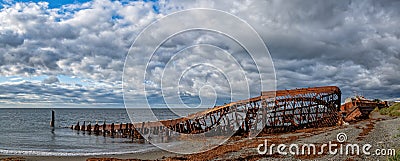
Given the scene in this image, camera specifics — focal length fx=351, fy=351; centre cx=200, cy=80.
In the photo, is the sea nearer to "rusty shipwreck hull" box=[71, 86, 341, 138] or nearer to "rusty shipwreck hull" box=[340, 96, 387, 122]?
"rusty shipwreck hull" box=[71, 86, 341, 138]

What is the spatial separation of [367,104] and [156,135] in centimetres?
2903

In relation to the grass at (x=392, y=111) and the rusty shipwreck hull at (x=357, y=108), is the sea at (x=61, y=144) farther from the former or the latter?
the grass at (x=392, y=111)

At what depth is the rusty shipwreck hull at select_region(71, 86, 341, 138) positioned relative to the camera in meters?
35.8

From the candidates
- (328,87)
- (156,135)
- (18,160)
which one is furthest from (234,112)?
(18,160)

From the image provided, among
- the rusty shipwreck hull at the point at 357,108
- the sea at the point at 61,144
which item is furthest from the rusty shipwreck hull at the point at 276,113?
the sea at the point at 61,144

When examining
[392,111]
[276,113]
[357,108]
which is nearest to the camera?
[276,113]

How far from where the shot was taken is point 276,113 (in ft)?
120

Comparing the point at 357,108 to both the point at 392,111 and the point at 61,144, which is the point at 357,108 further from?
the point at 61,144

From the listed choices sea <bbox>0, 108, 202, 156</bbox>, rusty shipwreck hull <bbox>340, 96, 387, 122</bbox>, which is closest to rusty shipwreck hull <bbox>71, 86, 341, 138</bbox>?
rusty shipwreck hull <bbox>340, 96, 387, 122</bbox>

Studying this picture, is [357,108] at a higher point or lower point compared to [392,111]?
higher

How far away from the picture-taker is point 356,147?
18672 millimetres

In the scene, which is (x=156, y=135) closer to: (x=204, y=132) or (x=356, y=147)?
(x=204, y=132)

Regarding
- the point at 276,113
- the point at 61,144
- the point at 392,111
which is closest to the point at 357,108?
the point at 392,111

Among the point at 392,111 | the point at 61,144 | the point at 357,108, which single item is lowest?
the point at 61,144
